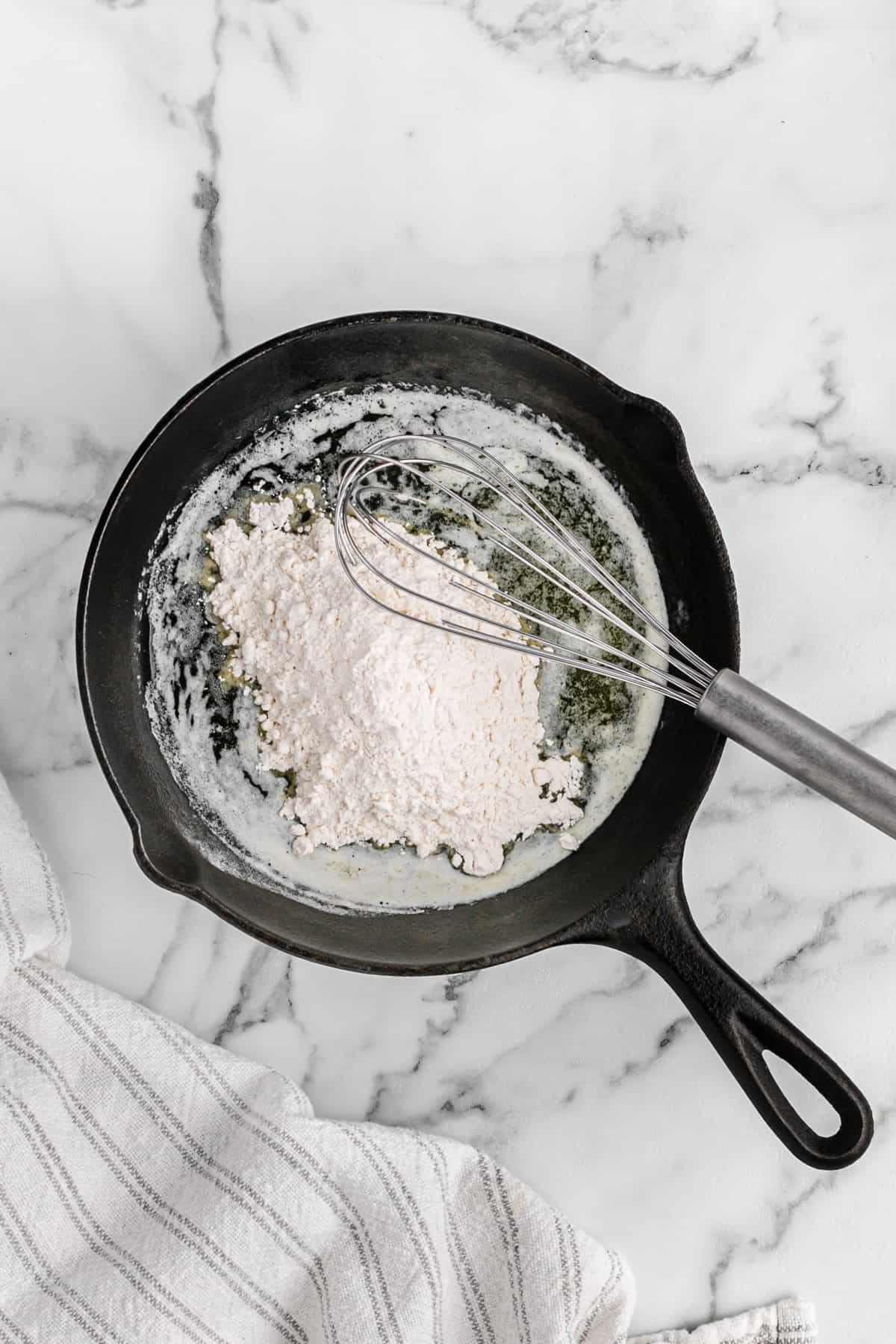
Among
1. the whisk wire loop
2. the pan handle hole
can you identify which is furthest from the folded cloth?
the whisk wire loop

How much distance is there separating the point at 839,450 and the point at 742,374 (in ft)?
0.27

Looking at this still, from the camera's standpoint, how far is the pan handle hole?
703mm

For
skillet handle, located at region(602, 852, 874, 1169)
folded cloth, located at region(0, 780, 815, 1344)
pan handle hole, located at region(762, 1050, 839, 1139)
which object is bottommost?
folded cloth, located at region(0, 780, 815, 1344)

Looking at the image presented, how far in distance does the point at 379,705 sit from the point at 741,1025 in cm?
27

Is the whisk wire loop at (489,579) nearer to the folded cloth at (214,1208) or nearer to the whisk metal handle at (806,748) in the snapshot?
the whisk metal handle at (806,748)

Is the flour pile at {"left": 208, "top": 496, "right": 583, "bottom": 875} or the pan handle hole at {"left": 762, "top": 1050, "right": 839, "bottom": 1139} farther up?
the flour pile at {"left": 208, "top": 496, "right": 583, "bottom": 875}

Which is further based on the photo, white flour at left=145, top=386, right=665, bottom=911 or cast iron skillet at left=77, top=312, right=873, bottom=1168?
white flour at left=145, top=386, right=665, bottom=911

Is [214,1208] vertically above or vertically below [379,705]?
below

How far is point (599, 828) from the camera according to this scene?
0.72 metres

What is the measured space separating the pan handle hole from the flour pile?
201 mm

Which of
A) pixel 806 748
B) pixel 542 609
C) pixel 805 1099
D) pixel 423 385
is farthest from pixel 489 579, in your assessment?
pixel 805 1099

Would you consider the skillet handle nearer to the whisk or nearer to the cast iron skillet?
the cast iron skillet

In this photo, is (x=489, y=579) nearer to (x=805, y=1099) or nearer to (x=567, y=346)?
(x=567, y=346)

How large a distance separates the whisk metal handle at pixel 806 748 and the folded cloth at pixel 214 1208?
34cm
